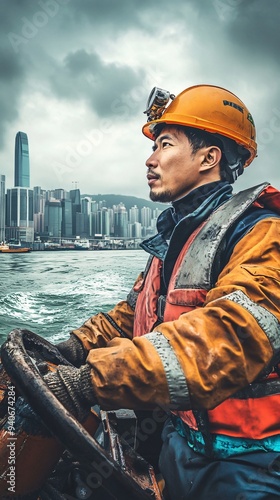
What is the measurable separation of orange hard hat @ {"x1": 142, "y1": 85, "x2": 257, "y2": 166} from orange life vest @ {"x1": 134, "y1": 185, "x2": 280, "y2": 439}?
739 mm

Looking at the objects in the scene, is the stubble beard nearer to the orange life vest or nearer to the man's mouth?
the man's mouth

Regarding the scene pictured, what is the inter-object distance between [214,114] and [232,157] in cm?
31

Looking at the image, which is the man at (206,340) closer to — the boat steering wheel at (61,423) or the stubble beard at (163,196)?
the stubble beard at (163,196)

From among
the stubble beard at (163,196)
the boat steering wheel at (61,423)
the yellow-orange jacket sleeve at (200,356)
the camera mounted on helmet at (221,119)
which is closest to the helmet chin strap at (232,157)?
the camera mounted on helmet at (221,119)

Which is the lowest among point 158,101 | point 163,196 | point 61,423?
point 61,423

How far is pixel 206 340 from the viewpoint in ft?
3.64

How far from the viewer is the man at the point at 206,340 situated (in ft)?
3.62

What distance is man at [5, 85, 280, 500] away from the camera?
1104 millimetres

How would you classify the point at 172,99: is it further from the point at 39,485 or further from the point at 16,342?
the point at 39,485

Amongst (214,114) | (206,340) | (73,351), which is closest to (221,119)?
(214,114)

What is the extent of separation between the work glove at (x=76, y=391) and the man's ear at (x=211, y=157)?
4.83 feet

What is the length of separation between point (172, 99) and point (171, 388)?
2.26m

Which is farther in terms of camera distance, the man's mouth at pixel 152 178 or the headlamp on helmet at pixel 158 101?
the headlamp on helmet at pixel 158 101

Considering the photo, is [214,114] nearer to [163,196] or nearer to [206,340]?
[163,196]
